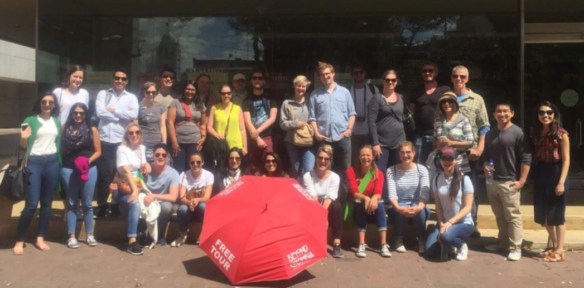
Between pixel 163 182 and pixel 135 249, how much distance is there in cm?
86

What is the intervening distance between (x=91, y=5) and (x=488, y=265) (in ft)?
23.3

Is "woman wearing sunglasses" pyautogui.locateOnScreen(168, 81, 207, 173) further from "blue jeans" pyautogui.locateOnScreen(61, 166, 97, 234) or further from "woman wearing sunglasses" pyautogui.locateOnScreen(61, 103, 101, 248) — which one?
"blue jeans" pyautogui.locateOnScreen(61, 166, 97, 234)

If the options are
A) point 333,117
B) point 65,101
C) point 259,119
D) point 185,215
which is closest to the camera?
point 185,215

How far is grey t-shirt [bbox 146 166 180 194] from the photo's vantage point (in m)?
7.01

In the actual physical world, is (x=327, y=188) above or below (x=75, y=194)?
above

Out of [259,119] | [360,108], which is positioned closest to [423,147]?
[360,108]

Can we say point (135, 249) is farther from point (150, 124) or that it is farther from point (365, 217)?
point (365, 217)

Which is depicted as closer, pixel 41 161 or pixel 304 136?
pixel 41 161

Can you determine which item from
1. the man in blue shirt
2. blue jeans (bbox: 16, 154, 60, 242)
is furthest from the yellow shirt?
blue jeans (bbox: 16, 154, 60, 242)

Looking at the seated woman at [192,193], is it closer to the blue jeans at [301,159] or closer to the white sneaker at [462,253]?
the blue jeans at [301,159]

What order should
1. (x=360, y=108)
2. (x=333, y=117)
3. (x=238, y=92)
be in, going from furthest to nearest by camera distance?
(x=238, y=92)
(x=360, y=108)
(x=333, y=117)

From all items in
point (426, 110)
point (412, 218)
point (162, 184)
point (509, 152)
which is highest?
point (426, 110)

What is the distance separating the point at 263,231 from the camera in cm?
548

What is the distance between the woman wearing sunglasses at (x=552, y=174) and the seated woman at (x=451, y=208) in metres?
0.77
